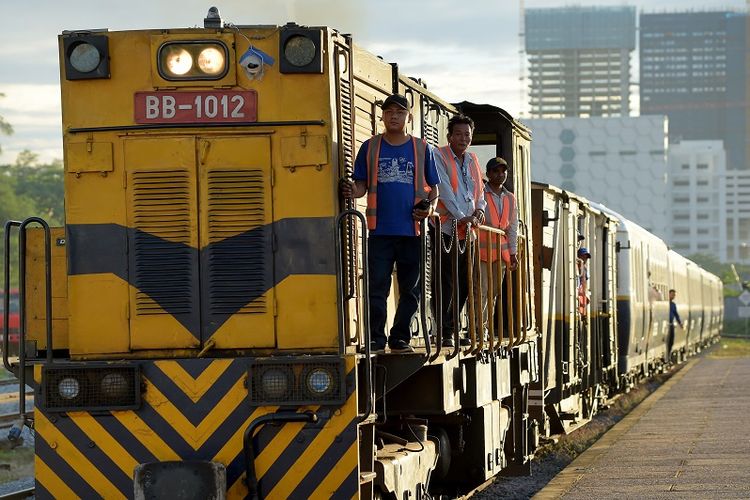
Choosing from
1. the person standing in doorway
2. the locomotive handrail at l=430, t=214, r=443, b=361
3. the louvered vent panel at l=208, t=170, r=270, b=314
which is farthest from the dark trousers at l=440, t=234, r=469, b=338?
the person standing in doorway

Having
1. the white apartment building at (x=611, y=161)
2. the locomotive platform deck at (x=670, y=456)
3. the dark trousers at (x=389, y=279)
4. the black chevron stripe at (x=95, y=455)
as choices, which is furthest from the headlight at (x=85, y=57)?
the white apartment building at (x=611, y=161)

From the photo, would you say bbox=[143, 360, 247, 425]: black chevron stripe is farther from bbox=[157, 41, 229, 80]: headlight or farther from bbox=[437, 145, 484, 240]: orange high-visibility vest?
bbox=[437, 145, 484, 240]: orange high-visibility vest

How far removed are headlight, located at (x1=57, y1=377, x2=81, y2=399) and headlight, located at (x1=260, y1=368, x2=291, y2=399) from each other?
1.08 metres

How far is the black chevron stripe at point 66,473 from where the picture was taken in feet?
24.5

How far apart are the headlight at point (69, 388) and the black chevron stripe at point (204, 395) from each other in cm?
46

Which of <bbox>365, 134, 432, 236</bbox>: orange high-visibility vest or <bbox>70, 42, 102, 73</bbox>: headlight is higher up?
<bbox>70, 42, 102, 73</bbox>: headlight

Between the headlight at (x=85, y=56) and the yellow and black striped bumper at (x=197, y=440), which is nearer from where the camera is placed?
the yellow and black striped bumper at (x=197, y=440)

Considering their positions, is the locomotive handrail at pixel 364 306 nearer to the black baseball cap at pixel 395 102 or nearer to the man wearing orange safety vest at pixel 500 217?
the black baseball cap at pixel 395 102

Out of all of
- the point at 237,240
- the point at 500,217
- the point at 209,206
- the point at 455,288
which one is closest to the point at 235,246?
the point at 237,240

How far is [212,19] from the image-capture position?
25.9 ft

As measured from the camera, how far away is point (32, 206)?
7969cm

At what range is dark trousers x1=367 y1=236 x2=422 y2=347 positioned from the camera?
26.8ft

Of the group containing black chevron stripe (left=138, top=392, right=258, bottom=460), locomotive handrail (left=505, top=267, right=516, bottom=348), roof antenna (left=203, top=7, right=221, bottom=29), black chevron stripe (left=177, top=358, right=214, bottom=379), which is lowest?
black chevron stripe (left=138, top=392, right=258, bottom=460)

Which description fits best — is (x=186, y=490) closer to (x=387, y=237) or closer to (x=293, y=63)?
(x=387, y=237)
